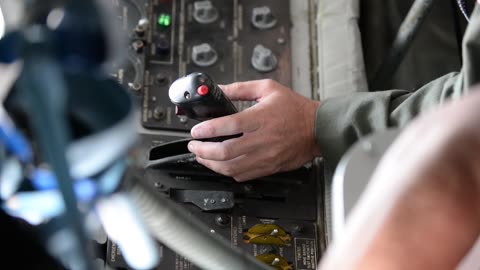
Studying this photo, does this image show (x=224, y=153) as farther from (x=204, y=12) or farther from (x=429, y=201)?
(x=429, y=201)

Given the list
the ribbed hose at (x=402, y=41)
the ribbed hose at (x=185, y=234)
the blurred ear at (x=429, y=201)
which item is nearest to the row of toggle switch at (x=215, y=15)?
the ribbed hose at (x=402, y=41)

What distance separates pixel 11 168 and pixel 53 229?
58mm

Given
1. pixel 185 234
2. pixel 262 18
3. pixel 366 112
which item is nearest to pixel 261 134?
pixel 366 112

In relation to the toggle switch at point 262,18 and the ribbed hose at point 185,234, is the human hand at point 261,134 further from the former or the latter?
the ribbed hose at point 185,234

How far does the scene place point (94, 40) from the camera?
0.50 m

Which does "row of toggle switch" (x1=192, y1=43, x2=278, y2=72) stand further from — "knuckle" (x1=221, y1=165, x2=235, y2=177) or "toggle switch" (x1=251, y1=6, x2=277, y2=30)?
"knuckle" (x1=221, y1=165, x2=235, y2=177)

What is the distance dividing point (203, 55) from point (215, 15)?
13 centimetres

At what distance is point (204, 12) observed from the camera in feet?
5.06

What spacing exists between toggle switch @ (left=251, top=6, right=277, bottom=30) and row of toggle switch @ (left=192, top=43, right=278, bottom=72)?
0.23ft

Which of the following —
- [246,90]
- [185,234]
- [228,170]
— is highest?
[185,234]

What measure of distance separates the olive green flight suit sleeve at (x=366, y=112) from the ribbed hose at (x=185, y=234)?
645 mm

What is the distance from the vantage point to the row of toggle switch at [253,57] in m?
1.47

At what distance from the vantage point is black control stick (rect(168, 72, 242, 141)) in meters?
1.18

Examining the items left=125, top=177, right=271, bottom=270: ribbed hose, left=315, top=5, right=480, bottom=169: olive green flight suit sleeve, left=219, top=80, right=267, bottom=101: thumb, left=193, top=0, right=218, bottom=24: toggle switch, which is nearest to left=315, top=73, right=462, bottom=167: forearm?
left=315, top=5, right=480, bottom=169: olive green flight suit sleeve
